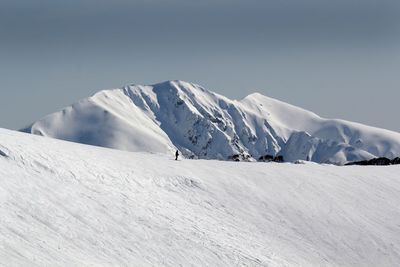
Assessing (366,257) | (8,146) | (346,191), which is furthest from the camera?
(346,191)

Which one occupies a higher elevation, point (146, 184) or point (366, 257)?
point (146, 184)

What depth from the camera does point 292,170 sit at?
61.2 m

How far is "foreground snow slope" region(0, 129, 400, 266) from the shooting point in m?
35.0

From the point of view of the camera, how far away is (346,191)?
58.0 m

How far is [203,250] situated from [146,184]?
10004 millimetres

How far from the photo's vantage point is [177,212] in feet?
146

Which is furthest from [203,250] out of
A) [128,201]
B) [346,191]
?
[346,191]

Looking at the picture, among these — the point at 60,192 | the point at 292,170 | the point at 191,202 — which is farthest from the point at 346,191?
the point at 60,192

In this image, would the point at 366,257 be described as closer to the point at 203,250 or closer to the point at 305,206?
the point at 305,206

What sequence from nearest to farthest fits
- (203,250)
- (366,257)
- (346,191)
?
(203,250) → (366,257) → (346,191)

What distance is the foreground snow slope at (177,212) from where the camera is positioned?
3500cm

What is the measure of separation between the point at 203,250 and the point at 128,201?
697 centimetres

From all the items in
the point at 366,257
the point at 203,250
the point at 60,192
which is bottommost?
the point at 366,257

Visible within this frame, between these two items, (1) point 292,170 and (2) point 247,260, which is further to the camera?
(1) point 292,170
